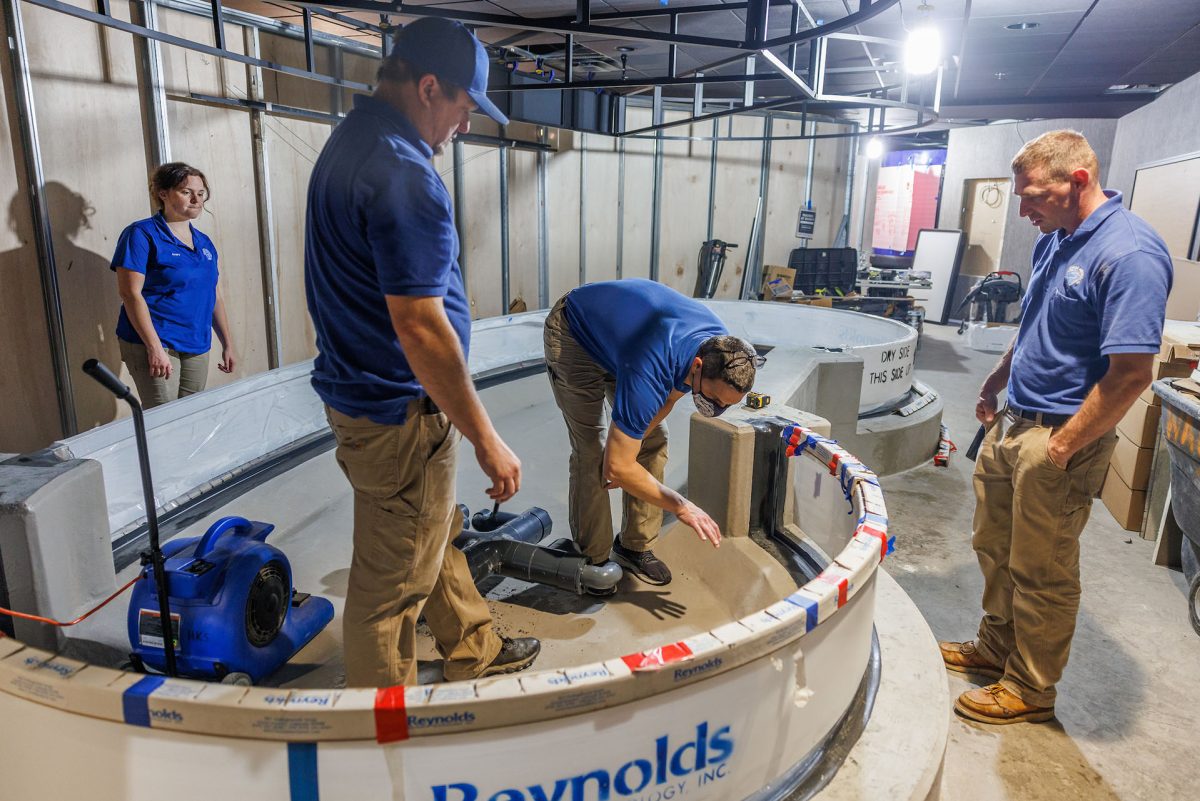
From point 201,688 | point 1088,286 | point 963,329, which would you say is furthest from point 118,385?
point 963,329

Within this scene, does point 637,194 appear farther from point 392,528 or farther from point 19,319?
point 392,528

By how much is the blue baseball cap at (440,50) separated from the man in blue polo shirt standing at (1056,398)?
1461 mm

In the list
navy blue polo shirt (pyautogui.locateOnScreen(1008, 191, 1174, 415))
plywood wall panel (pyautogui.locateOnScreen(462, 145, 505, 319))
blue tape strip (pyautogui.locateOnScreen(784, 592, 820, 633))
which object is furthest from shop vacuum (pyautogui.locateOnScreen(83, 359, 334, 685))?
plywood wall panel (pyautogui.locateOnScreen(462, 145, 505, 319))

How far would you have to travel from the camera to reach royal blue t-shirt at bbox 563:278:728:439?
201 centimetres

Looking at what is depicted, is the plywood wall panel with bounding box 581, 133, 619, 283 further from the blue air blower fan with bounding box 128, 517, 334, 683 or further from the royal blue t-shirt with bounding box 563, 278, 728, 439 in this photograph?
the blue air blower fan with bounding box 128, 517, 334, 683

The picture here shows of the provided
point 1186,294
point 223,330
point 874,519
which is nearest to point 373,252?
point 874,519

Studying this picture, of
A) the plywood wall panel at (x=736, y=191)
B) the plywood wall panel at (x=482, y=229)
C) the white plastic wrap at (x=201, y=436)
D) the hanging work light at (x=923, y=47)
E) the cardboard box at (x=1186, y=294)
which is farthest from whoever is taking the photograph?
the plywood wall panel at (x=736, y=191)

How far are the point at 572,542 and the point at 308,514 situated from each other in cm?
118

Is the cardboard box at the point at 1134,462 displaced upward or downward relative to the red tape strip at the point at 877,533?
downward

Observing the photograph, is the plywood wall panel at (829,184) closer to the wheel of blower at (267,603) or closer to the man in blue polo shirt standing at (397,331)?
the man in blue polo shirt standing at (397,331)

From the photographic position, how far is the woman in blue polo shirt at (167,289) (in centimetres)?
303

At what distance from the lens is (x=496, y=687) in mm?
1195

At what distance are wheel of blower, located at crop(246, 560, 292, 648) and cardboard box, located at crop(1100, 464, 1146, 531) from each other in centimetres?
380

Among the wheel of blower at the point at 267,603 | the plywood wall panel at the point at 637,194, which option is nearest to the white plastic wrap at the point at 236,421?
the wheel of blower at the point at 267,603
